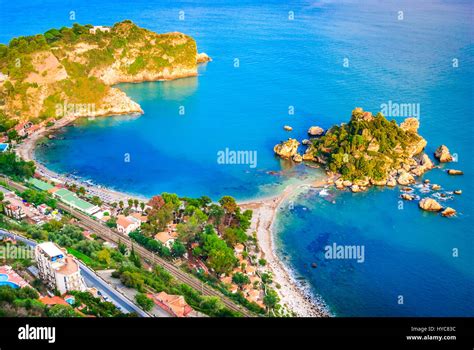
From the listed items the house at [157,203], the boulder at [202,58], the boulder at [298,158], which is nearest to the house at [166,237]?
the house at [157,203]

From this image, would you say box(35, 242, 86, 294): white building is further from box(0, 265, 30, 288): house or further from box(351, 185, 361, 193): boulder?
box(351, 185, 361, 193): boulder

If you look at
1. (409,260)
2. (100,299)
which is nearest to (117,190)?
(100,299)

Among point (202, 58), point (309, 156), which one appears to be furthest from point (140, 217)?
point (202, 58)

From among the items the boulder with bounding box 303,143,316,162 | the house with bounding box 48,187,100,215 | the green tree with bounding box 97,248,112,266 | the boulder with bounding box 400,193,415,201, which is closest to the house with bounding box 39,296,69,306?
the green tree with bounding box 97,248,112,266

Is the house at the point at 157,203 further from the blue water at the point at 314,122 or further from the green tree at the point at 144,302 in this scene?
the green tree at the point at 144,302

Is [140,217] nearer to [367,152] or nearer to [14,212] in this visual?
[14,212]

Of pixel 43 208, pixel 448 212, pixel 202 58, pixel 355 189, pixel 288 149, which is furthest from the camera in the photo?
pixel 202 58
